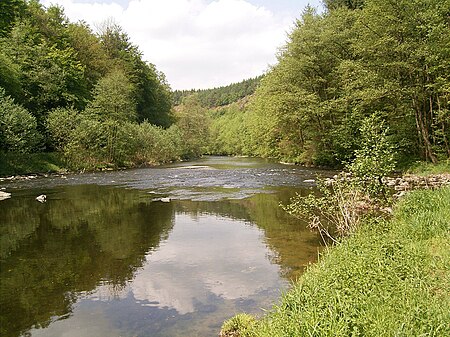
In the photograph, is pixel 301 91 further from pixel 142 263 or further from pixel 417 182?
pixel 142 263

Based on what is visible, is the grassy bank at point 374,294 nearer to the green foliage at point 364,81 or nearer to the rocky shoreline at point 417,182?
the green foliage at point 364,81

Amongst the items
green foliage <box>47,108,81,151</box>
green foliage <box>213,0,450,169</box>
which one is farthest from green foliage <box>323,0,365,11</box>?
green foliage <box>47,108,81,151</box>

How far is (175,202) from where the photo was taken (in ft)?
63.9

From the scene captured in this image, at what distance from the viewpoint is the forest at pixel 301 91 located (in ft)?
82.9

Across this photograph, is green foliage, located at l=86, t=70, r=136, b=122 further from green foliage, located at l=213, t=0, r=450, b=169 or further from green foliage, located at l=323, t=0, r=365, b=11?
green foliage, located at l=323, t=0, r=365, b=11

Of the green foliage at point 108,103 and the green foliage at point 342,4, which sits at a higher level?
the green foliage at point 342,4

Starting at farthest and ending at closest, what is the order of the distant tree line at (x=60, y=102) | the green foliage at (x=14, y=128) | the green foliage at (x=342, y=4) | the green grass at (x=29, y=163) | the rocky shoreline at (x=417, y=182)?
the green foliage at (x=342, y=4) → the distant tree line at (x=60, y=102) → the green grass at (x=29, y=163) → the green foliage at (x=14, y=128) → the rocky shoreline at (x=417, y=182)

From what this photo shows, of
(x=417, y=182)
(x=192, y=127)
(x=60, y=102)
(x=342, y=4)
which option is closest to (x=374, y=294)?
(x=417, y=182)

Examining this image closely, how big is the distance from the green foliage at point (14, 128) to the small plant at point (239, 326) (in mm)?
32833

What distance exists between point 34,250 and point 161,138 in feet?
140

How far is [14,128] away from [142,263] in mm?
29265

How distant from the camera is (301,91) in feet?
118

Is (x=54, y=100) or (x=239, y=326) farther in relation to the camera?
(x=54, y=100)

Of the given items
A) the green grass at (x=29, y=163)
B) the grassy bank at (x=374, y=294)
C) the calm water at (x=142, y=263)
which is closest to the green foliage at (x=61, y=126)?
the green grass at (x=29, y=163)
